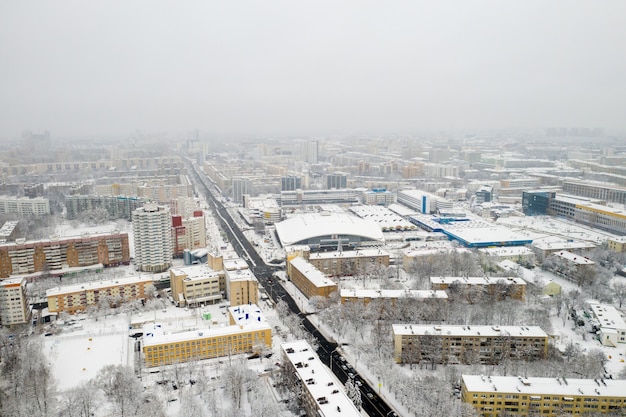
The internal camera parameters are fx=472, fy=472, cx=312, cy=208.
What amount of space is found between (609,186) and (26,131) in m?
29.0

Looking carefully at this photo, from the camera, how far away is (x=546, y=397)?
7.05 m

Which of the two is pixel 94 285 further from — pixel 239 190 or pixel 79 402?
pixel 239 190

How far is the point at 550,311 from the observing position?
11.4 m

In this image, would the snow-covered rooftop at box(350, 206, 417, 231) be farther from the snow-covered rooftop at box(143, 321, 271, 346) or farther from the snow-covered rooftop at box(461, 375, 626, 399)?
the snow-covered rooftop at box(461, 375, 626, 399)

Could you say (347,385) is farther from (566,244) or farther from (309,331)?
(566,244)

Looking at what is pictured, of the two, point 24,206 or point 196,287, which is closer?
point 196,287

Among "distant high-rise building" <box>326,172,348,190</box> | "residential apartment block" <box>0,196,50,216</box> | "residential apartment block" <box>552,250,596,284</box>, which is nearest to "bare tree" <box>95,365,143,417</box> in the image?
"residential apartment block" <box>552,250,596,284</box>

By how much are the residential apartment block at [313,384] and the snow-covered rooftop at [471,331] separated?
74.0 inches

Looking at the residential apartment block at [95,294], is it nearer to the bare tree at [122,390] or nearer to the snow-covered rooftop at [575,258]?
the bare tree at [122,390]

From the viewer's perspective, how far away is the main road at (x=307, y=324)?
7.82 meters

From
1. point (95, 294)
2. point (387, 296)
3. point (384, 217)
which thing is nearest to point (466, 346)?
point (387, 296)

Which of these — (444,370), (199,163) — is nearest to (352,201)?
(444,370)

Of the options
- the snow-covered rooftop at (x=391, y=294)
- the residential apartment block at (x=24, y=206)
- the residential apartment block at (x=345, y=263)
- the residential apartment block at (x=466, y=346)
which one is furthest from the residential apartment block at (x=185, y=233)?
the residential apartment block at (x=466, y=346)

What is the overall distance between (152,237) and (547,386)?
11482 millimetres
